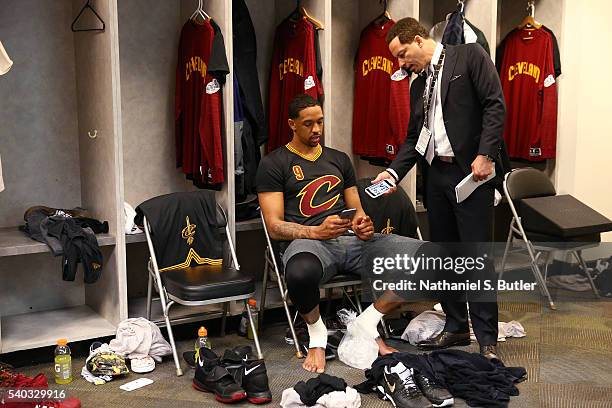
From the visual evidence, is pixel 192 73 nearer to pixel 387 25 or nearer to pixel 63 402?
pixel 387 25

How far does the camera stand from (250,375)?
12.0ft

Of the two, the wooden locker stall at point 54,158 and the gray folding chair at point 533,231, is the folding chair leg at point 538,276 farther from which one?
the wooden locker stall at point 54,158

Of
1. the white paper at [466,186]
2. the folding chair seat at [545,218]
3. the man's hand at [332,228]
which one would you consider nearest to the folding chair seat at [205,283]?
the man's hand at [332,228]

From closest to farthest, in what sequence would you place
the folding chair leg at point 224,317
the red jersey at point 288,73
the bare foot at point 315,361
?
the bare foot at point 315,361 → the folding chair leg at point 224,317 → the red jersey at point 288,73

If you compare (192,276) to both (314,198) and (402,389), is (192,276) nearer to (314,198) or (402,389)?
(314,198)

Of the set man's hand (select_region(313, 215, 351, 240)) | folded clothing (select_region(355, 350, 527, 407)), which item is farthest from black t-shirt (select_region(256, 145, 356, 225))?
folded clothing (select_region(355, 350, 527, 407))

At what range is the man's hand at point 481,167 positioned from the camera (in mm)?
3824

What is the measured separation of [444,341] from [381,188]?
869mm

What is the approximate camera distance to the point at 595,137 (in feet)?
18.8

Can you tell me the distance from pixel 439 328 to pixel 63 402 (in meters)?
1.94

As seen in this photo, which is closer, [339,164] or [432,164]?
[432,164]

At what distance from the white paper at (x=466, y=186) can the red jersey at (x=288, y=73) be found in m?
1.07

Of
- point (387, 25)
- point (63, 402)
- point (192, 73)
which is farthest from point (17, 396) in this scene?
point (387, 25)

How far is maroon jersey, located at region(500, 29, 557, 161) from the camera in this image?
5.43 m
